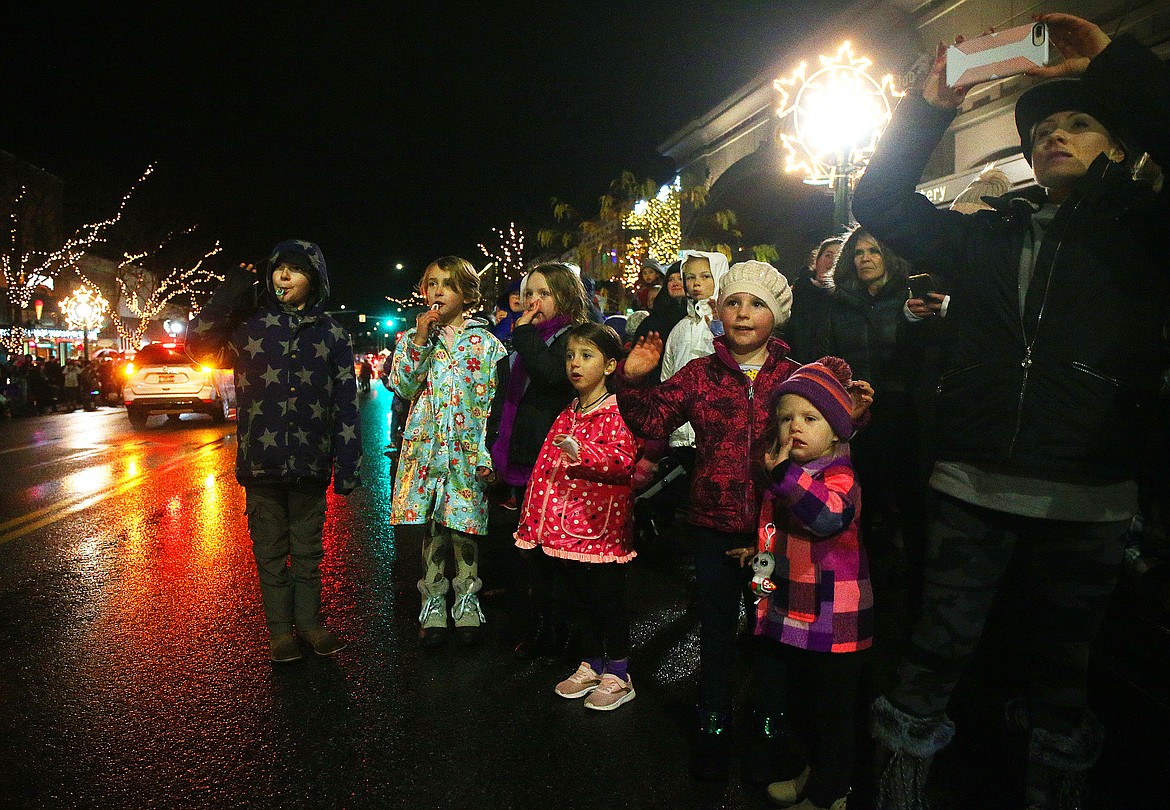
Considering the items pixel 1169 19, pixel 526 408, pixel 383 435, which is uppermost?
pixel 1169 19

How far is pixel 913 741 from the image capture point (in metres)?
2.37

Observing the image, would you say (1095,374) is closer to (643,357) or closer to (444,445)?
(643,357)

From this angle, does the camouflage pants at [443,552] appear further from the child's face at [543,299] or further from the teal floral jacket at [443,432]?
the child's face at [543,299]

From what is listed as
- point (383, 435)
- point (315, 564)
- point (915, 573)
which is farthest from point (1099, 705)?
point (383, 435)

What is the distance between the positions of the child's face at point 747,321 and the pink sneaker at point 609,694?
5.14ft

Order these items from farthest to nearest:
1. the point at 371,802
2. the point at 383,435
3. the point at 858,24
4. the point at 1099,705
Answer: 1. the point at 383,435
2. the point at 858,24
3. the point at 1099,705
4. the point at 371,802

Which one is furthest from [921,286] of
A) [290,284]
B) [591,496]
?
[290,284]

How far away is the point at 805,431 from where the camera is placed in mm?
2707

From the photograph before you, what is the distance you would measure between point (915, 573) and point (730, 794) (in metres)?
2.04

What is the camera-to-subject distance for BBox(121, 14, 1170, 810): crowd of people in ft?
7.11

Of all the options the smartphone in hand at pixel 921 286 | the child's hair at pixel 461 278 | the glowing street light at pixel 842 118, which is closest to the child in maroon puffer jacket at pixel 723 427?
the smartphone in hand at pixel 921 286

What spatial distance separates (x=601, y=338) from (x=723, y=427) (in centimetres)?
87

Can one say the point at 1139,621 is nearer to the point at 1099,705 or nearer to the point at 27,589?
the point at 1099,705

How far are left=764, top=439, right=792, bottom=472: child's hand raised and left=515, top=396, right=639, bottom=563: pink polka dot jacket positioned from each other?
33.6 inches
